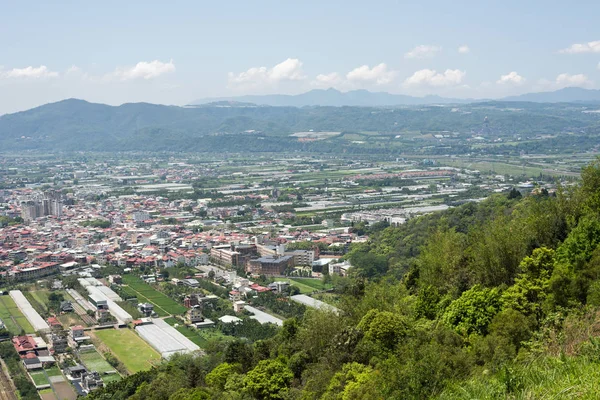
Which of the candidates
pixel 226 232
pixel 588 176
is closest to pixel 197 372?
pixel 588 176

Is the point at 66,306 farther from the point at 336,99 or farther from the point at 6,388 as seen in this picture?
the point at 336,99

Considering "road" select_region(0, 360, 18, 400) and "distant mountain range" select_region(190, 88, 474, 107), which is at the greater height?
"distant mountain range" select_region(190, 88, 474, 107)

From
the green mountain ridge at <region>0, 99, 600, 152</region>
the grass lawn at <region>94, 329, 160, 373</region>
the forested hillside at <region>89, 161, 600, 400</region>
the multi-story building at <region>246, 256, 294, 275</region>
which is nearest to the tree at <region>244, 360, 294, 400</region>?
the forested hillside at <region>89, 161, 600, 400</region>

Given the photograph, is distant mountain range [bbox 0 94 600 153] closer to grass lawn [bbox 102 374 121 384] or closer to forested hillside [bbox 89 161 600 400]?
grass lawn [bbox 102 374 121 384]

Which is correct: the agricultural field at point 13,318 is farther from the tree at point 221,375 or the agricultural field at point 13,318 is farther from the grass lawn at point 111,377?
the tree at point 221,375

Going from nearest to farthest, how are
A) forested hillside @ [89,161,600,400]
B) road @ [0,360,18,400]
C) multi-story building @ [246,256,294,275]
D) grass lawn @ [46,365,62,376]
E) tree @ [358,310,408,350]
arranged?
forested hillside @ [89,161,600,400], tree @ [358,310,408,350], road @ [0,360,18,400], grass lawn @ [46,365,62,376], multi-story building @ [246,256,294,275]

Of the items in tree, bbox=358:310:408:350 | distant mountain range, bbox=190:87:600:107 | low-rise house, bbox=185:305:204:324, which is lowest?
low-rise house, bbox=185:305:204:324

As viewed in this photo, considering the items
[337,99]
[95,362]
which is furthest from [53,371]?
[337,99]
